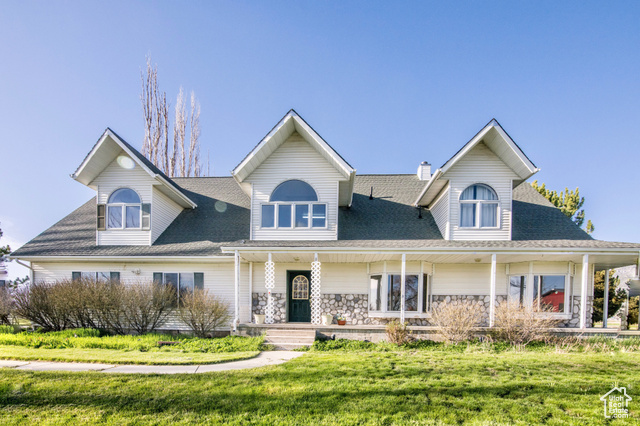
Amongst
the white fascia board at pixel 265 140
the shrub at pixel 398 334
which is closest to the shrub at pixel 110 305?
the white fascia board at pixel 265 140

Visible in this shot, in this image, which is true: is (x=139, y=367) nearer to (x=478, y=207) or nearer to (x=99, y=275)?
(x=99, y=275)

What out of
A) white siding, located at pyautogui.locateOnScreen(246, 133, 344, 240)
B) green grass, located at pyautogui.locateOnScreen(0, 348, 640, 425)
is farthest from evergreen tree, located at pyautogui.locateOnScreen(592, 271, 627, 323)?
white siding, located at pyautogui.locateOnScreen(246, 133, 344, 240)

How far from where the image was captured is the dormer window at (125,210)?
13016 millimetres

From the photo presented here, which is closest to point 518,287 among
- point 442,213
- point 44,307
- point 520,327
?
point 520,327

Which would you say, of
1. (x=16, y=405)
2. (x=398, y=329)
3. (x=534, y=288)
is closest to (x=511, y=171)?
(x=534, y=288)

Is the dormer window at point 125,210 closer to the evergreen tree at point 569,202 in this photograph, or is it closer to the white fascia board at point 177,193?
the white fascia board at point 177,193

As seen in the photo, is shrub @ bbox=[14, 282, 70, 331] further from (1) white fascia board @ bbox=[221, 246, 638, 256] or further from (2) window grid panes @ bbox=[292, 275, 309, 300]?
(2) window grid panes @ bbox=[292, 275, 309, 300]

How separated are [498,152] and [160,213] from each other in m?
12.5

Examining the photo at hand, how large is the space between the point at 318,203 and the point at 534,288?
8052 mm

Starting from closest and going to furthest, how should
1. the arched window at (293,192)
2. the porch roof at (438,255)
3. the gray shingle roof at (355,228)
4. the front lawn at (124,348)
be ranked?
the front lawn at (124,348) < the porch roof at (438,255) < the gray shingle roof at (355,228) < the arched window at (293,192)

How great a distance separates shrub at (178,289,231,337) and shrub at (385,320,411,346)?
5.51 metres

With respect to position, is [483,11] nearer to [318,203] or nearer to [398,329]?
[318,203]

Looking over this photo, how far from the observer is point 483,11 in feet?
38.6

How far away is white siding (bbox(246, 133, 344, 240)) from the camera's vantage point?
1202 cm
